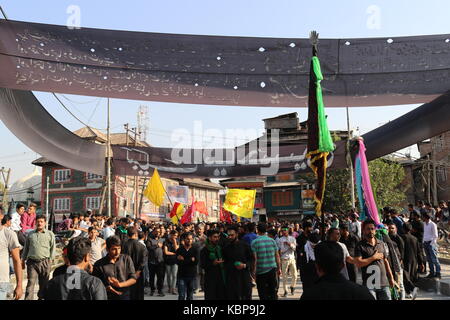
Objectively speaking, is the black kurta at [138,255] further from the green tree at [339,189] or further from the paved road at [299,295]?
the green tree at [339,189]

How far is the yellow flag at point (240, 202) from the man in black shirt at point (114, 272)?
1098 centimetres

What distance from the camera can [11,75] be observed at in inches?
262

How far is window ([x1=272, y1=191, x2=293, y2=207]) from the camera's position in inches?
A: 1932

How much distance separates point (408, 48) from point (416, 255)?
17.4 feet

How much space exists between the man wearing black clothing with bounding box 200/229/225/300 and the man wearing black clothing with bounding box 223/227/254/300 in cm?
10

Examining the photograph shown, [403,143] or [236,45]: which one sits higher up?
[236,45]

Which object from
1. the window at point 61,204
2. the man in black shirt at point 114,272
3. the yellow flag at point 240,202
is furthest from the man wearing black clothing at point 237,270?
the window at point 61,204

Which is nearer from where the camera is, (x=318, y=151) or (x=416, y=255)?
(x=318, y=151)

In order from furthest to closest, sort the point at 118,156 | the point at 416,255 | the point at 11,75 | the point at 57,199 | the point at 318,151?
the point at 57,199
the point at 118,156
the point at 416,255
the point at 11,75
the point at 318,151

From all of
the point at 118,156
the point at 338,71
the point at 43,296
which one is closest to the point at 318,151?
the point at 338,71

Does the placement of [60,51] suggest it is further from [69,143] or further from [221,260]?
[221,260]

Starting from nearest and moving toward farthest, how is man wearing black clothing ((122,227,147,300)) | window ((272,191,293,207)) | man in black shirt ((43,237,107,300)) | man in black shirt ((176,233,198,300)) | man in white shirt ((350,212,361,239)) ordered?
man in black shirt ((43,237,107,300)) < man wearing black clothing ((122,227,147,300)) < man in black shirt ((176,233,198,300)) < man in white shirt ((350,212,361,239)) < window ((272,191,293,207))

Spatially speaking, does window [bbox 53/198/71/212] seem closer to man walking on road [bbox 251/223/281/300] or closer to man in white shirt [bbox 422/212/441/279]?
man in white shirt [bbox 422/212/441/279]

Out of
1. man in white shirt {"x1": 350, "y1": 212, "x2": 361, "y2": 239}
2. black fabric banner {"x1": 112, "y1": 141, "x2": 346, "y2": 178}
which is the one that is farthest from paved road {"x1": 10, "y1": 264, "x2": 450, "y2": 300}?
black fabric banner {"x1": 112, "y1": 141, "x2": 346, "y2": 178}
